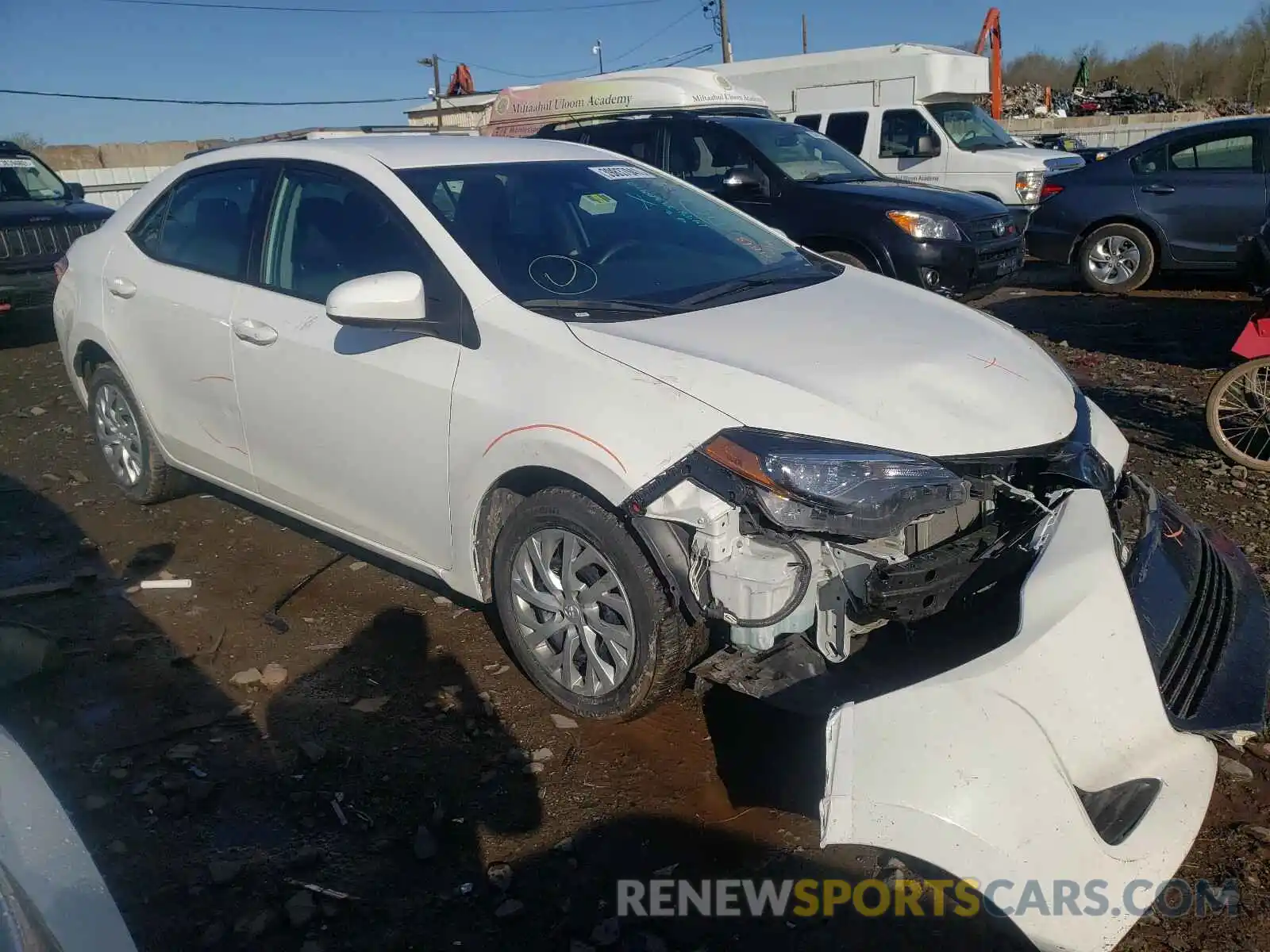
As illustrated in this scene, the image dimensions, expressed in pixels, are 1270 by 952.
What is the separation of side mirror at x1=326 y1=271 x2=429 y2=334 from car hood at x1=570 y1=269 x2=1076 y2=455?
21.9 inches

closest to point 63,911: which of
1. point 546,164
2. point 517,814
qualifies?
point 517,814

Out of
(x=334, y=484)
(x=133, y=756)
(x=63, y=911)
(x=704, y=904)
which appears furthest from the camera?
(x=334, y=484)

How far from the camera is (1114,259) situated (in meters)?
10.4

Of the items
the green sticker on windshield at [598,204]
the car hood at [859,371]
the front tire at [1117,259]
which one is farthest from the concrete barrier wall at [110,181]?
the car hood at [859,371]

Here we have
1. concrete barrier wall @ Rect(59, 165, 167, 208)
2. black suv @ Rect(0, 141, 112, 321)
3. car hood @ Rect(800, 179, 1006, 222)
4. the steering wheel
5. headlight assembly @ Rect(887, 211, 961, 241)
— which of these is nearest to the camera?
the steering wheel

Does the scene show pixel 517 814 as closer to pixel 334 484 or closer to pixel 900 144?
pixel 334 484

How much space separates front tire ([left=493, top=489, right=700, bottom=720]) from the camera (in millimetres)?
2973

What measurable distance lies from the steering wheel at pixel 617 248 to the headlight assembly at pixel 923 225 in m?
4.94

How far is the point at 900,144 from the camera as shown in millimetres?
13867

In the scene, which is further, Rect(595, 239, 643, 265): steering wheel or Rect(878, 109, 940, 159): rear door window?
Rect(878, 109, 940, 159): rear door window

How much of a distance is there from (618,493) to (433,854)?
3.61 feet

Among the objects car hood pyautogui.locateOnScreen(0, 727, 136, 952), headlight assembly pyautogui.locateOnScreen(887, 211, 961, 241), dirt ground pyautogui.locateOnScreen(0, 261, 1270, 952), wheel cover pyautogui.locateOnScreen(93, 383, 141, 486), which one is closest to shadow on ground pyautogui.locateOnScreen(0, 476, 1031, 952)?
dirt ground pyautogui.locateOnScreen(0, 261, 1270, 952)

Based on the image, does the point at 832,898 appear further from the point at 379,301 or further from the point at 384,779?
the point at 379,301

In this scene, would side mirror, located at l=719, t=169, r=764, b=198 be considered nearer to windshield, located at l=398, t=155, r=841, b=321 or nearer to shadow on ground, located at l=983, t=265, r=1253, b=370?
shadow on ground, located at l=983, t=265, r=1253, b=370
